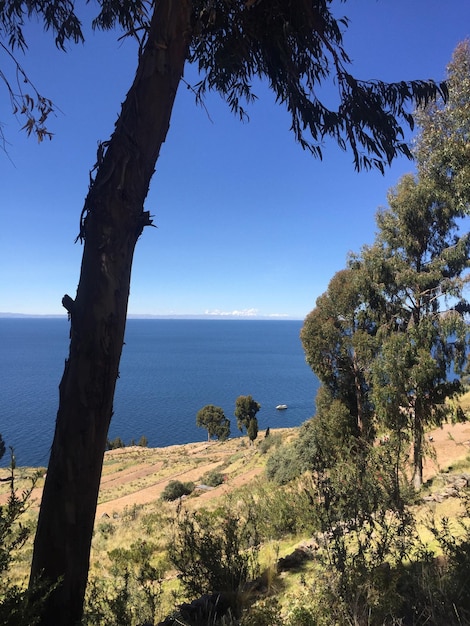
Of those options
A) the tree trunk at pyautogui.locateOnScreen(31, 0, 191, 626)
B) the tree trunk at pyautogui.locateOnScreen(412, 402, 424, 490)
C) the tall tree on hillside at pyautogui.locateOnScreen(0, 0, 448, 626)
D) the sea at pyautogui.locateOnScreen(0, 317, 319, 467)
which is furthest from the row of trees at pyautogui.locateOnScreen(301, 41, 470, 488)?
the sea at pyautogui.locateOnScreen(0, 317, 319, 467)

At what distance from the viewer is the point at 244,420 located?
49.2 meters

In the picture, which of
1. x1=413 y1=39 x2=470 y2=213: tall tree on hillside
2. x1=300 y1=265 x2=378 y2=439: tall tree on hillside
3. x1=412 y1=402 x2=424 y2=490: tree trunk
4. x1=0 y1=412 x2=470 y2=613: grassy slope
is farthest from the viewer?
x1=300 y1=265 x2=378 y2=439: tall tree on hillside

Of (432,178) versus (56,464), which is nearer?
(56,464)

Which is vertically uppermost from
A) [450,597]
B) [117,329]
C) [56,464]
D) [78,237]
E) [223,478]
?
[78,237]

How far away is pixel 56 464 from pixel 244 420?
48614 mm

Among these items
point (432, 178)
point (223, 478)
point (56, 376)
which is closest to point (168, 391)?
point (56, 376)

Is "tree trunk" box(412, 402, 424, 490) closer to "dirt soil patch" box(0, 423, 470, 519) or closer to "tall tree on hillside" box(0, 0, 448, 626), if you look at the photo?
"dirt soil patch" box(0, 423, 470, 519)

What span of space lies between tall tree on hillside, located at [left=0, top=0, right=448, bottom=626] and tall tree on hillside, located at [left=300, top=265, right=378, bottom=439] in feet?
34.7

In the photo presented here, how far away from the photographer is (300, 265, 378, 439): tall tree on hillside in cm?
1386

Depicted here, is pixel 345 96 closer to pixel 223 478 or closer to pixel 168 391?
pixel 223 478

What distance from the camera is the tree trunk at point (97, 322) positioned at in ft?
7.52

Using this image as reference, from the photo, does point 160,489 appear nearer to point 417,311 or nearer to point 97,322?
point 417,311

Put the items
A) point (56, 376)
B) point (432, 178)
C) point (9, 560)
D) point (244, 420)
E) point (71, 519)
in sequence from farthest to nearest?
point (56, 376)
point (244, 420)
point (432, 178)
point (71, 519)
point (9, 560)

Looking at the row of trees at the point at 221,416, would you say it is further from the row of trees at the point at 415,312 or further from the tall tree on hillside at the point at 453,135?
the tall tree on hillside at the point at 453,135
